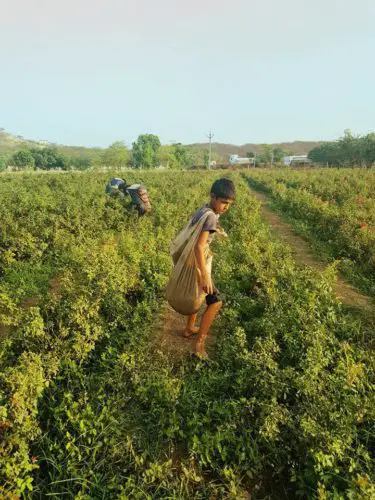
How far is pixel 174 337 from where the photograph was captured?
146 inches

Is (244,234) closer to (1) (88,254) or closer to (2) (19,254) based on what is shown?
(1) (88,254)

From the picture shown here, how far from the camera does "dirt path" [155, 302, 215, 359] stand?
3408mm

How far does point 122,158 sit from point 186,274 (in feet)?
232

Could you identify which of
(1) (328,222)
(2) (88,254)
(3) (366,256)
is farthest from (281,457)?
(1) (328,222)

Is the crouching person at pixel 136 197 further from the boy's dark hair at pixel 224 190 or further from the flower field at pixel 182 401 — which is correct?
the boy's dark hair at pixel 224 190

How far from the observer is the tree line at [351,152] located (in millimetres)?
45094

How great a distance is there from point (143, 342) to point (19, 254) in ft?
12.1

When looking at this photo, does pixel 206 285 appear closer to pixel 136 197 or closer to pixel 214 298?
pixel 214 298

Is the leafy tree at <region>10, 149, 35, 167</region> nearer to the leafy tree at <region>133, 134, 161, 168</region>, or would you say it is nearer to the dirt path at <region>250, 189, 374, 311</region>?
the leafy tree at <region>133, 134, 161, 168</region>

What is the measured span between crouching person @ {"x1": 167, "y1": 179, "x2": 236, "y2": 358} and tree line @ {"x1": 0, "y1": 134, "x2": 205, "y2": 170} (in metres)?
66.4

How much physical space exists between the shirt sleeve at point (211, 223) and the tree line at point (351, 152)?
44548mm

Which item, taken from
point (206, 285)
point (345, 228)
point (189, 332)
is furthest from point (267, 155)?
point (206, 285)

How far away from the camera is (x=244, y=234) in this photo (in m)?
7.12

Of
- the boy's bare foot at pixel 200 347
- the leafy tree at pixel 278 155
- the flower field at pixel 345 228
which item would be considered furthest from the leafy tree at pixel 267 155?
the boy's bare foot at pixel 200 347
